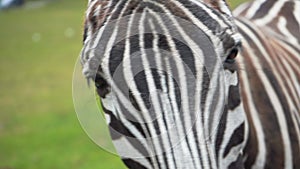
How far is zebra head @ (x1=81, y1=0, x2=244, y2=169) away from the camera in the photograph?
1897 millimetres

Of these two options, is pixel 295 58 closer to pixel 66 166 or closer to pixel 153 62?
pixel 153 62

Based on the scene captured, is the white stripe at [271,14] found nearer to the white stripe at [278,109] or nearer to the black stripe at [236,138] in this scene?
the white stripe at [278,109]

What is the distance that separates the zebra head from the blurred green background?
327 cm

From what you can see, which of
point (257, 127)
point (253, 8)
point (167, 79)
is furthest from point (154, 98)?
point (253, 8)

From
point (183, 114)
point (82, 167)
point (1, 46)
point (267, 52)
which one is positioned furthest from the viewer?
point (1, 46)

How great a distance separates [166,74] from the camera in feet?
6.22

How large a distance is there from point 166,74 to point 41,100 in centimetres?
832

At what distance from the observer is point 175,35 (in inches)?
76.3

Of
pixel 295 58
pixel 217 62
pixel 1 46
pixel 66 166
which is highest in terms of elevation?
pixel 217 62

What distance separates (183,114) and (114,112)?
0.80 ft

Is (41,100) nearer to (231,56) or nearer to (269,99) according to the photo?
(269,99)

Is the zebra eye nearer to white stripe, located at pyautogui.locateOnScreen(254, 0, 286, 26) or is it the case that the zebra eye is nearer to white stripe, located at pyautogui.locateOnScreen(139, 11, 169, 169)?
white stripe, located at pyautogui.locateOnScreen(139, 11, 169, 169)

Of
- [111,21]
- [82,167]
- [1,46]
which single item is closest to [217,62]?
[111,21]

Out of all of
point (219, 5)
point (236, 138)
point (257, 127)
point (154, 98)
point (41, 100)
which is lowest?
point (41, 100)
